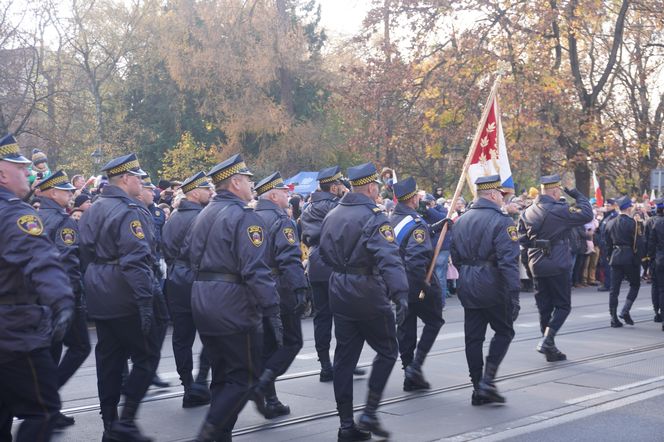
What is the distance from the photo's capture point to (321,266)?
8945mm

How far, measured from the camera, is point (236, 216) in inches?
218

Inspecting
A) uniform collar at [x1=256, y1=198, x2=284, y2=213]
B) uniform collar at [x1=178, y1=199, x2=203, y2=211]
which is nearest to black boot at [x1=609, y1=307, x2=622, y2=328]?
uniform collar at [x1=256, y1=198, x2=284, y2=213]

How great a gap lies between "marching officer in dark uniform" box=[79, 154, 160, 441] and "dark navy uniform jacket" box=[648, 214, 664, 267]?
350 inches

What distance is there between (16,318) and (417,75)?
23857mm

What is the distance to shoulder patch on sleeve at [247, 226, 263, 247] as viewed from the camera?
215 inches

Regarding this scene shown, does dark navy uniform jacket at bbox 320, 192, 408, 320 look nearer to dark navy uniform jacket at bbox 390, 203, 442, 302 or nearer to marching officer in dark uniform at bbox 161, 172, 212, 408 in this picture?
marching officer in dark uniform at bbox 161, 172, 212, 408

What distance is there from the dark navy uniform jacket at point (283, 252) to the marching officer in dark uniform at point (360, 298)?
1.60ft

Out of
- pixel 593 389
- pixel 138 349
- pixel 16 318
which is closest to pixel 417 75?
pixel 593 389

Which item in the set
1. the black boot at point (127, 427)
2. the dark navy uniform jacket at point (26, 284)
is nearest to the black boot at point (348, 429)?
the black boot at point (127, 427)

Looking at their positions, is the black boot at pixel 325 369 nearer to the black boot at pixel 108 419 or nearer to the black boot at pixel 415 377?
the black boot at pixel 415 377

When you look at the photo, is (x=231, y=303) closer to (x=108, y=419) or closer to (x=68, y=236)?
(x=108, y=419)

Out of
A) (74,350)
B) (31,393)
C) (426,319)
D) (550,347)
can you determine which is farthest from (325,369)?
(31,393)

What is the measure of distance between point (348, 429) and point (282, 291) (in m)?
1.60

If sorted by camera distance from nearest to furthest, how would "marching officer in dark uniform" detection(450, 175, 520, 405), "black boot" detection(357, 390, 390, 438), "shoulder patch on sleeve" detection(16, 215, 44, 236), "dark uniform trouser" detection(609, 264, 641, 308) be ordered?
1. "shoulder patch on sleeve" detection(16, 215, 44, 236)
2. "black boot" detection(357, 390, 390, 438)
3. "marching officer in dark uniform" detection(450, 175, 520, 405)
4. "dark uniform trouser" detection(609, 264, 641, 308)
